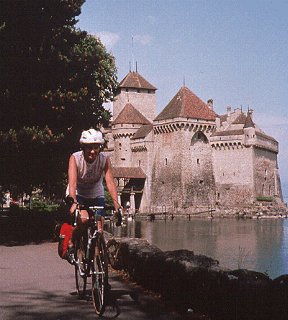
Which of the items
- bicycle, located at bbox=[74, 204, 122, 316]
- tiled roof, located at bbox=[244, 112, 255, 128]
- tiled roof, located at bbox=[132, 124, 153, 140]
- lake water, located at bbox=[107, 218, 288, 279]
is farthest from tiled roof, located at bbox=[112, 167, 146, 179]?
bicycle, located at bbox=[74, 204, 122, 316]

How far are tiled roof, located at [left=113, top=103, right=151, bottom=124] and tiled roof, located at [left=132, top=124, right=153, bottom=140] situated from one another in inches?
106

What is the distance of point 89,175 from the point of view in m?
6.67

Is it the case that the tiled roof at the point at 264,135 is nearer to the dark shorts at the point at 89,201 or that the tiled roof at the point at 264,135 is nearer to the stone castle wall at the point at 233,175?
the stone castle wall at the point at 233,175

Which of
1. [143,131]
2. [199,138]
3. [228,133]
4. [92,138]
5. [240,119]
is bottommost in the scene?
[92,138]

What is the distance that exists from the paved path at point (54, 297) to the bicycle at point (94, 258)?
20cm

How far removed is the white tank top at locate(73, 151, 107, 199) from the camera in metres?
6.61

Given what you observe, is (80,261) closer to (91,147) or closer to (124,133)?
(91,147)

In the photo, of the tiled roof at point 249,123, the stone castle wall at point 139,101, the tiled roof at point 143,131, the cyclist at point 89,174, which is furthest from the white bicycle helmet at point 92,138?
the stone castle wall at point 139,101

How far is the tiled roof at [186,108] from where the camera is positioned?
8094 centimetres

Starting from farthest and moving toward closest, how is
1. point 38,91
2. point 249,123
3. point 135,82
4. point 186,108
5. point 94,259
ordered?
1. point 135,82
2. point 249,123
3. point 186,108
4. point 38,91
5. point 94,259

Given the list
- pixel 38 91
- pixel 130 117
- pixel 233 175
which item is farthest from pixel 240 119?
pixel 38 91

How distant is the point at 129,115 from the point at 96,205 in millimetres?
83184

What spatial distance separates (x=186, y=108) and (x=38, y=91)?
65493 mm

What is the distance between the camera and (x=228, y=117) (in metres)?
88.9
